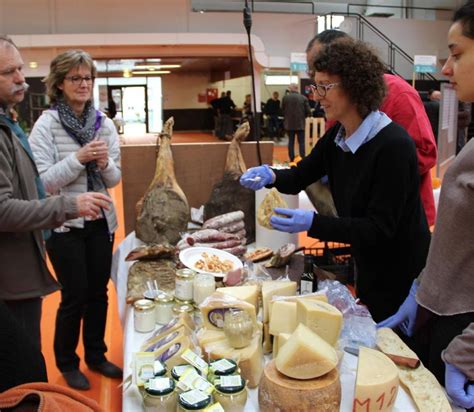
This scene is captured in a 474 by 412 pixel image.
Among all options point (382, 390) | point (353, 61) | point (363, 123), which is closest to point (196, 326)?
point (382, 390)

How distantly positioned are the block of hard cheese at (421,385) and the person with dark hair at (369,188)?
0.44 meters

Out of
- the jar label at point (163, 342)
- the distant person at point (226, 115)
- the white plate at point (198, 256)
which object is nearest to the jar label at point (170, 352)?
the jar label at point (163, 342)

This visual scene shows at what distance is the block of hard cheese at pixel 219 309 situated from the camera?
1.42 m

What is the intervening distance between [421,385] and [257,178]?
119 centimetres

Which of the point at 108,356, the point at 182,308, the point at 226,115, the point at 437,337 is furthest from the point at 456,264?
the point at 226,115

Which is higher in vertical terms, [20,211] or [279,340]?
[20,211]

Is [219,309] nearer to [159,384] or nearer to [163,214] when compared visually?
[159,384]

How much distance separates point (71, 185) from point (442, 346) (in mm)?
1845

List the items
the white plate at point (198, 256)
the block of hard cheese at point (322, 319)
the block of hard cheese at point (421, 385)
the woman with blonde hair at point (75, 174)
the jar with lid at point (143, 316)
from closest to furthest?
the block of hard cheese at point (421, 385), the block of hard cheese at point (322, 319), the jar with lid at point (143, 316), the white plate at point (198, 256), the woman with blonde hair at point (75, 174)

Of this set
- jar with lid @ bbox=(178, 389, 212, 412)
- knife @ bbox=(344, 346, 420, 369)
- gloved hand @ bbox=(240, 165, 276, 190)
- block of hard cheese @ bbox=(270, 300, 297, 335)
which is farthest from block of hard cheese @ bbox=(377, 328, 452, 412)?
→ gloved hand @ bbox=(240, 165, 276, 190)

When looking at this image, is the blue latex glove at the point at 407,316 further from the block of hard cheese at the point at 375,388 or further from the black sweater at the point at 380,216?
the block of hard cheese at the point at 375,388

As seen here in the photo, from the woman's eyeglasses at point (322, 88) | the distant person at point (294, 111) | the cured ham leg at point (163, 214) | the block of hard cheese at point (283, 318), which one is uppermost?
the distant person at point (294, 111)

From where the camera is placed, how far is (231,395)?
1141 mm

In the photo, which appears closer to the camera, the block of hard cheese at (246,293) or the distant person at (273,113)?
the block of hard cheese at (246,293)
